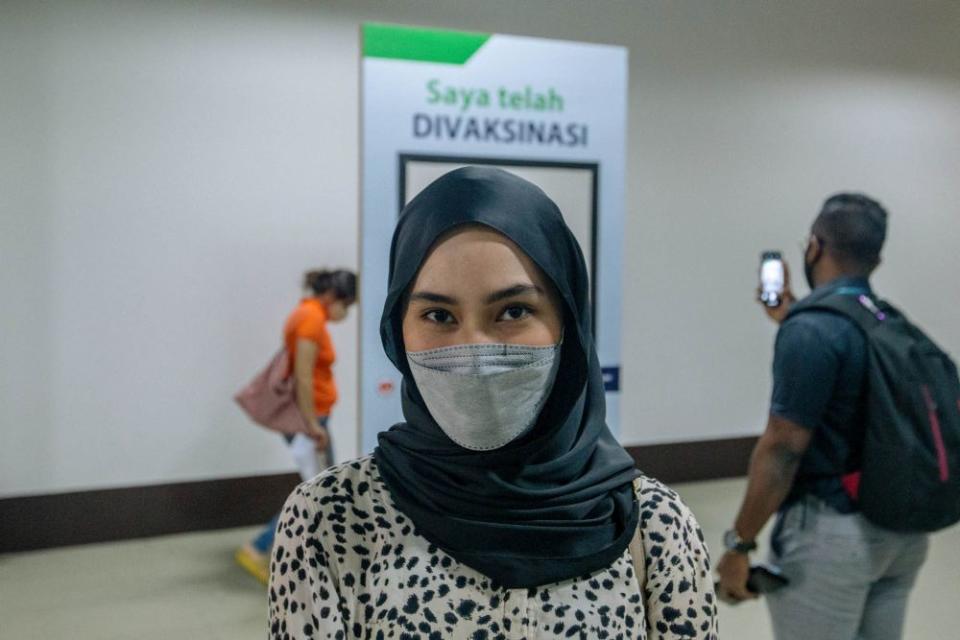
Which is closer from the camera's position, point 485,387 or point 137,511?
point 485,387

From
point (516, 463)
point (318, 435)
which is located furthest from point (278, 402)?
point (516, 463)

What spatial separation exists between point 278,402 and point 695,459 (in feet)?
11.6

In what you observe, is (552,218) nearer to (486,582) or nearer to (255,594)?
(486,582)

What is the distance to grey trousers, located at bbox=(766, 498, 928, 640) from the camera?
2.26 meters

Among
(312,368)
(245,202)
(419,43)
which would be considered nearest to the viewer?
(419,43)

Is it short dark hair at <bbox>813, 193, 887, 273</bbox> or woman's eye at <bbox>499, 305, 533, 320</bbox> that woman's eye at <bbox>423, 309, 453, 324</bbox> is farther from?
short dark hair at <bbox>813, 193, 887, 273</bbox>

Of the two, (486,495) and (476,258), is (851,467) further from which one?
(476,258)

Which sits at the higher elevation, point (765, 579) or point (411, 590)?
point (411, 590)

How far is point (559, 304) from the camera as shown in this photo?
1.30m

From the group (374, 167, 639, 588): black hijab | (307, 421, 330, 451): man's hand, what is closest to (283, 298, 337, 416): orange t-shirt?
(307, 421, 330, 451): man's hand

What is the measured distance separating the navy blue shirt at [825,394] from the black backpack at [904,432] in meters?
0.03

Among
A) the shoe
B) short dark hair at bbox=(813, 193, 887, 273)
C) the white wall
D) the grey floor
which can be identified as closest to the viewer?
short dark hair at bbox=(813, 193, 887, 273)

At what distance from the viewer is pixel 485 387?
4.11ft

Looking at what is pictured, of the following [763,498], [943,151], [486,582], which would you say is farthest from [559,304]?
[943,151]
